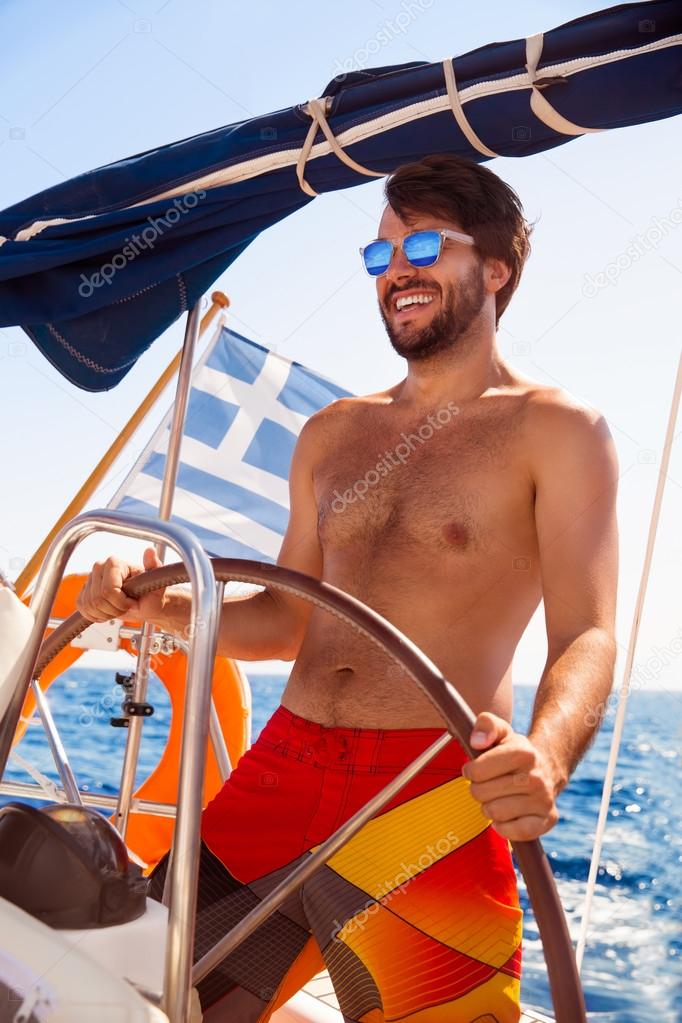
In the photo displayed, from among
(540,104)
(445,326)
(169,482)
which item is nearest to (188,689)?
(445,326)

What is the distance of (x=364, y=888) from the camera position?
1.51 meters

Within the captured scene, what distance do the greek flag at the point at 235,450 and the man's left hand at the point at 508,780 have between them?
10.5 ft

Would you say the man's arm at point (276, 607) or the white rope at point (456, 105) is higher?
the white rope at point (456, 105)

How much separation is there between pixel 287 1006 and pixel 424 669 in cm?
165

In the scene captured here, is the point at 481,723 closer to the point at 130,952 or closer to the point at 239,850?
the point at 130,952

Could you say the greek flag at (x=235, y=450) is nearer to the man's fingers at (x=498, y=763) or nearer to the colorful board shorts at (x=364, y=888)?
the colorful board shorts at (x=364, y=888)

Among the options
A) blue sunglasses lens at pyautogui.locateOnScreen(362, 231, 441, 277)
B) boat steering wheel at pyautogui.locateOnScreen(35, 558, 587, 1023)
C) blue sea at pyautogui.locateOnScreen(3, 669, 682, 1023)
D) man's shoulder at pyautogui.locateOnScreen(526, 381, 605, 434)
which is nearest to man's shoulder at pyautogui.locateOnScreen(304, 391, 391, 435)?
blue sunglasses lens at pyautogui.locateOnScreen(362, 231, 441, 277)

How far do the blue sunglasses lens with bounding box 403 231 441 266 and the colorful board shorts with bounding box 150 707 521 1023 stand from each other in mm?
887

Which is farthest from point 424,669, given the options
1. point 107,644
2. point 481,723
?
point 107,644

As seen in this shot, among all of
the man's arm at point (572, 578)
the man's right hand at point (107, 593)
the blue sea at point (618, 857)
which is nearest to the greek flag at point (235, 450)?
the blue sea at point (618, 857)
